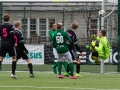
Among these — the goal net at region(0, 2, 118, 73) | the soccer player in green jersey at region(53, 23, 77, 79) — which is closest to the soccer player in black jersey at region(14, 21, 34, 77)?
the soccer player in green jersey at region(53, 23, 77, 79)

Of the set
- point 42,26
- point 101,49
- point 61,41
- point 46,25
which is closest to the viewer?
point 61,41

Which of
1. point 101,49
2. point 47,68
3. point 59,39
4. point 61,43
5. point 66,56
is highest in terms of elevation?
point 59,39

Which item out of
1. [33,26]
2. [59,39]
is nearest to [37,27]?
[33,26]

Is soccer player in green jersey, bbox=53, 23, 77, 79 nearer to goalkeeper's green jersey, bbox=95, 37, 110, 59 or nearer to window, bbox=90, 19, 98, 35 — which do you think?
goalkeeper's green jersey, bbox=95, 37, 110, 59

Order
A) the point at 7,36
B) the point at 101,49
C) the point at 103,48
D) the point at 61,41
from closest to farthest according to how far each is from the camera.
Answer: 1. the point at 7,36
2. the point at 61,41
3. the point at 101,49
4. the point at 103,48

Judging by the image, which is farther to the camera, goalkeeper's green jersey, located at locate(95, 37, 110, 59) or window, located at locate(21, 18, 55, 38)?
window, located at locate(21, 18, 55, 38)

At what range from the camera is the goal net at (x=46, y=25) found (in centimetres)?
2509

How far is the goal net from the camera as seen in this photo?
25.1 m

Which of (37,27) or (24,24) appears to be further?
(37,27)

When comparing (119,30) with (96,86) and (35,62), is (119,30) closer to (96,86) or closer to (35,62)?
(35,62)

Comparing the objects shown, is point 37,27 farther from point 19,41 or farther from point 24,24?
point 19,41

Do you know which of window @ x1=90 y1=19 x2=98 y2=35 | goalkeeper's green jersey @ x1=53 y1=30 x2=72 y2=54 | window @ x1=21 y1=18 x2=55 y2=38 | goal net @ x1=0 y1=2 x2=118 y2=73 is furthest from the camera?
window @ x1=90 y1=19 x2=98 y2=35

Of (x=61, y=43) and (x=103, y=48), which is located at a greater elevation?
(x=61, y=43)

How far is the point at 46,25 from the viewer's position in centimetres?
Answer: 2936
